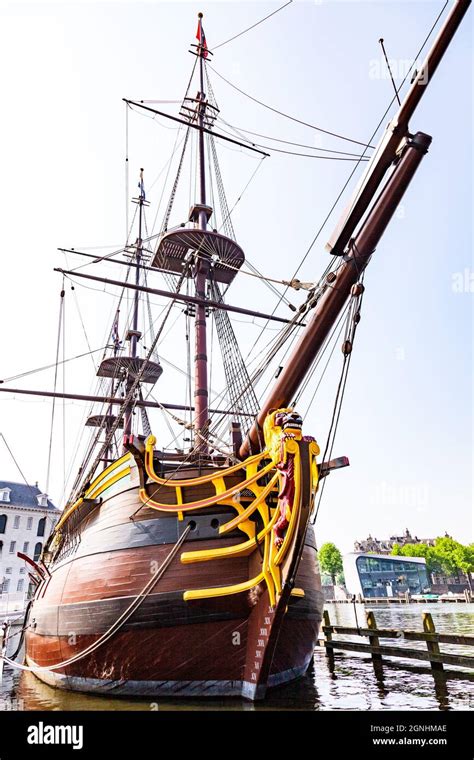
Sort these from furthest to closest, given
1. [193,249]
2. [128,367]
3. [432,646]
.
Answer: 1. [128,367]
2. [193,249]
3. [432,646]

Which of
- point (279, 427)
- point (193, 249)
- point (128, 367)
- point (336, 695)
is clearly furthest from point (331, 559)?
point (279, 427)

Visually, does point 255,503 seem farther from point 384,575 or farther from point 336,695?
point 384,575

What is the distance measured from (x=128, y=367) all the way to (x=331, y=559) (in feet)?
216

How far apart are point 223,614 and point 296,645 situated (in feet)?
7.25

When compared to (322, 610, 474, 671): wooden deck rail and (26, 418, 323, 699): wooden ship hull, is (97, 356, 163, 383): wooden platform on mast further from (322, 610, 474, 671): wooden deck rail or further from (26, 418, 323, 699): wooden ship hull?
(322, 610, 474, 671): wooden deck rail

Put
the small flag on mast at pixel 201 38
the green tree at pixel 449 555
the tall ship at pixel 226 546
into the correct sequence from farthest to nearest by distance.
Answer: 1. the green tree at pixel 449 555
2. the small flag on mast at pixel 201 38
3. the tall ship at pixel 226 546

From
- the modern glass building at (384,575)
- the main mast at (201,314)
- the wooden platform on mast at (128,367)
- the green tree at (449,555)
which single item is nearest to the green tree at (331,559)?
the modern glass building at (384,575)

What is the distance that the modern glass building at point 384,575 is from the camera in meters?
65.9

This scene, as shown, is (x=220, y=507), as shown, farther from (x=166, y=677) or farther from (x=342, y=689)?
(x=342, y=689)

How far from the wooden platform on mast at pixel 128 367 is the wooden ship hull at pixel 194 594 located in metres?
16.3

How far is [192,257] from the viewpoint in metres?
15.8

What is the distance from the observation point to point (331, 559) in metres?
79.8

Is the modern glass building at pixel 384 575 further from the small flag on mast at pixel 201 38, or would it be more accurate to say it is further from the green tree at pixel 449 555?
the small flag on mast at pixel 201 38
